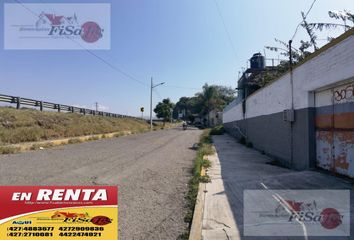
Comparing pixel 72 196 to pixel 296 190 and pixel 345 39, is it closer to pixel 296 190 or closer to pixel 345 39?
pixel 296 190

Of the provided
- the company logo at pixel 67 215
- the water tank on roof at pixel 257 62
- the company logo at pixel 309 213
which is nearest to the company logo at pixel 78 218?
the company logo at pixel 67 215

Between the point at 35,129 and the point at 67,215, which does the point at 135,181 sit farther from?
the point at 35,129

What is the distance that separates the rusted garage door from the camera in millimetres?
7668

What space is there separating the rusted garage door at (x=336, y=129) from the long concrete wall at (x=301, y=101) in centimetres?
24

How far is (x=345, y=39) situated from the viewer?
742 centimetres

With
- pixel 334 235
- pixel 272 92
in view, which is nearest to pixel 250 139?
pixel 272 92

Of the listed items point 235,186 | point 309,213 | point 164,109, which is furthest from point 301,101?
point 164,109

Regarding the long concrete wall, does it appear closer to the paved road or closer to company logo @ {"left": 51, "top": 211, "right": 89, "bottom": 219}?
the paved road

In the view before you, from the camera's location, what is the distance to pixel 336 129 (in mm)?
8227

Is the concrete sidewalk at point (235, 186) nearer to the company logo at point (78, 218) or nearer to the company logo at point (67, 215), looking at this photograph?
the company logo at point (78, 218)

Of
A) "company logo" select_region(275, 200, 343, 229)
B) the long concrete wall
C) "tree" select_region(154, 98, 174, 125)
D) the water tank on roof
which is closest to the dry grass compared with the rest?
the long concrete wall

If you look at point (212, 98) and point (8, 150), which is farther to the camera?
point (212, 98)

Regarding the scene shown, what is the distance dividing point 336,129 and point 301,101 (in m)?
2.24

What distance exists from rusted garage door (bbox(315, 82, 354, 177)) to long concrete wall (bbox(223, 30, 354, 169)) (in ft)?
0.80
